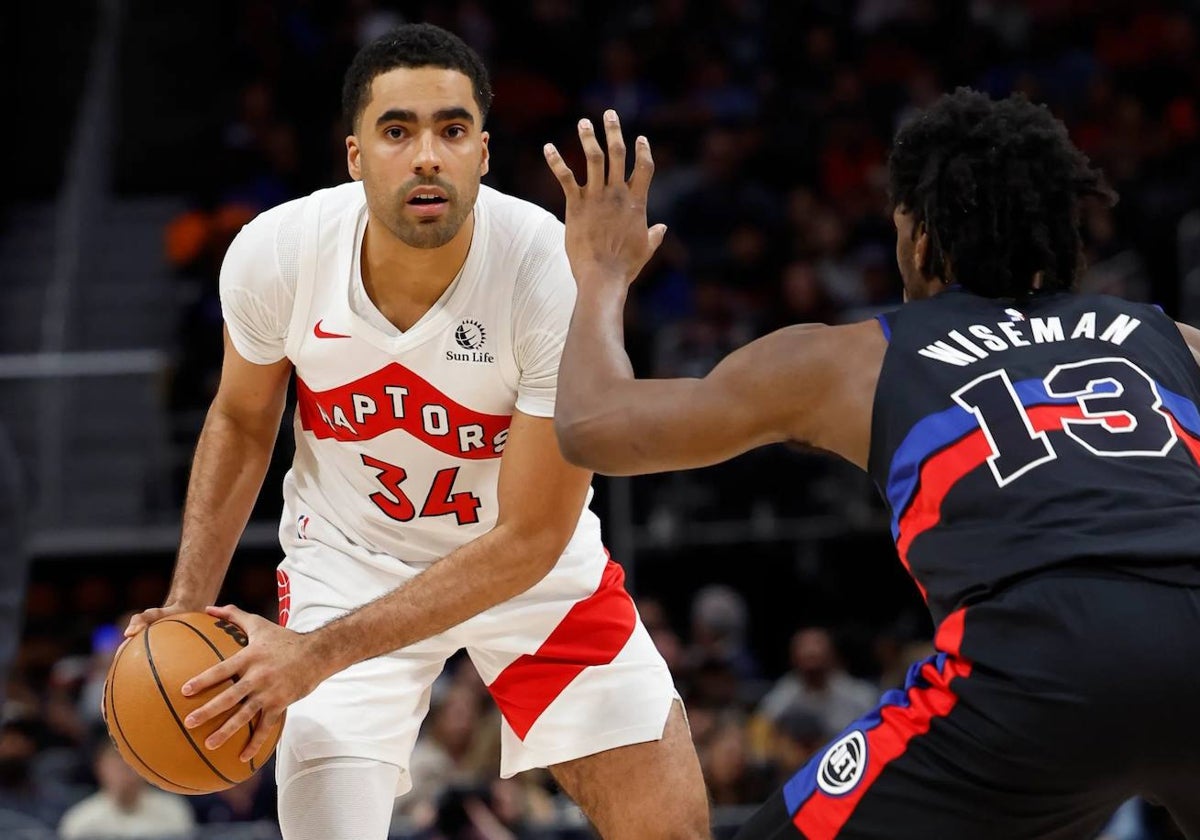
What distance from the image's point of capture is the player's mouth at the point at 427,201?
4.75 metres

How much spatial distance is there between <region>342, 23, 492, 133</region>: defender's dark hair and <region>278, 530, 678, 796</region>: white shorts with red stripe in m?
1.35

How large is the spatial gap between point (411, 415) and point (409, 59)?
101 cm

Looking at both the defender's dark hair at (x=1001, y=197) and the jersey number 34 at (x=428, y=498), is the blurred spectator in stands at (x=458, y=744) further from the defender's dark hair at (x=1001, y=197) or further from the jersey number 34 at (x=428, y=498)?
the defender's dark hair at (x=1001, y=197)

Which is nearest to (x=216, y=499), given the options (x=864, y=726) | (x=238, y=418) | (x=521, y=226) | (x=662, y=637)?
(x=238, y=418)

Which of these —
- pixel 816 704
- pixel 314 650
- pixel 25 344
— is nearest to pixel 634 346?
pixel 816 704

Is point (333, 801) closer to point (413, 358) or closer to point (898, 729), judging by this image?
point (413, 358)

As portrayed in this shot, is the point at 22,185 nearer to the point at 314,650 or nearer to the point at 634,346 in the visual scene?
the point at 634,346

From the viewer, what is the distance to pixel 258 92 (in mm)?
14945

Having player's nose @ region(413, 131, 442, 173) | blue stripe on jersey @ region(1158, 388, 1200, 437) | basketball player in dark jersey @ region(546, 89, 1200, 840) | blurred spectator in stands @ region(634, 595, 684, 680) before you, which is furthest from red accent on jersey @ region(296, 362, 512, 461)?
blurred spectator in stands @ region(634, 595, 684, 680)

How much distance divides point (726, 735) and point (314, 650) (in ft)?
16.1

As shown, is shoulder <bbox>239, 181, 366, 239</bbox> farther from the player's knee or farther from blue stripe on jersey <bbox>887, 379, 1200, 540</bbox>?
blue stripe on jersey <bbox>887, 379, 1200, 540</bbox>

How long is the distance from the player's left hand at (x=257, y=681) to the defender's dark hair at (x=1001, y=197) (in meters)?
1.91

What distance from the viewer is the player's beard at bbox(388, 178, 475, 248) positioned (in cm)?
475

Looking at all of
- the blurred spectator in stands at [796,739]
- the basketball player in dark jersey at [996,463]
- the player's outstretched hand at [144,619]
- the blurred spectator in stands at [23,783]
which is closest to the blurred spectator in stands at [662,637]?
the blurred spectator in stands at [796,739]
